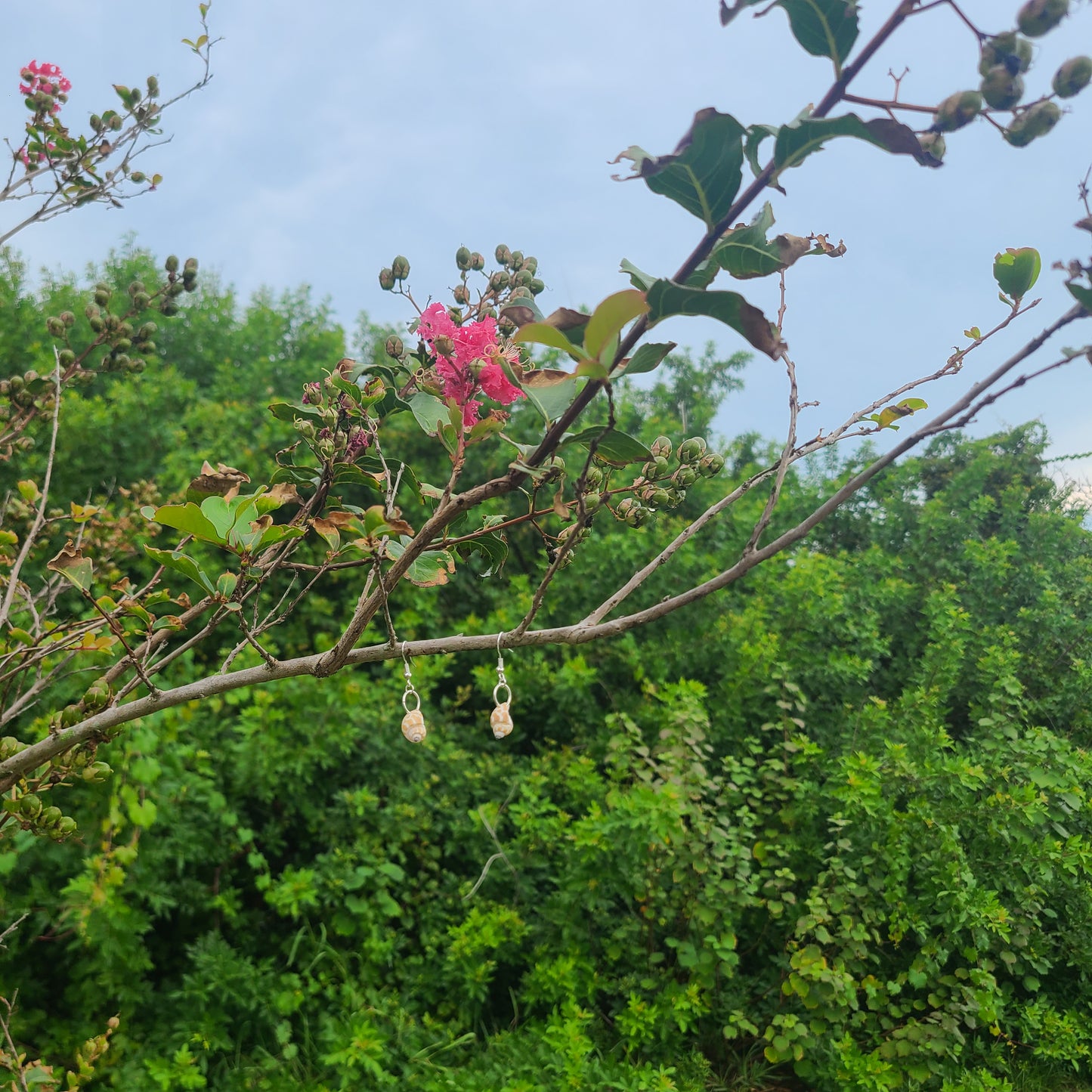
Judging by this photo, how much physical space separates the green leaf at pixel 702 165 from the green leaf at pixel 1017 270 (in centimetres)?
34

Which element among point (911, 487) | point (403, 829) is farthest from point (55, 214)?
point (911, 487)

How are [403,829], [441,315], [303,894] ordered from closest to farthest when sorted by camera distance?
[441,315] < [303,894] < [403,829]

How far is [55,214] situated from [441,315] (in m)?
1.49

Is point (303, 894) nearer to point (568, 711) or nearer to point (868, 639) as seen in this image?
→ point (568, 711)

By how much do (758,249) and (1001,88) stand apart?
0.63 feet

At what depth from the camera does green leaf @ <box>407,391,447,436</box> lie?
3.00 ft

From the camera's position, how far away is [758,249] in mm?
664

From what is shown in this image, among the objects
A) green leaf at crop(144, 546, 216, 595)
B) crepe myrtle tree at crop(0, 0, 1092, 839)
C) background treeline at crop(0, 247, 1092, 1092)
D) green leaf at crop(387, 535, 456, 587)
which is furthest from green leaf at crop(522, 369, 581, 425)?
background treeline at crop(0, 247, 1092, 1092)

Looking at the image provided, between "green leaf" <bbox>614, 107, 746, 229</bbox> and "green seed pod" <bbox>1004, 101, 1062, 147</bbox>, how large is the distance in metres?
0.20

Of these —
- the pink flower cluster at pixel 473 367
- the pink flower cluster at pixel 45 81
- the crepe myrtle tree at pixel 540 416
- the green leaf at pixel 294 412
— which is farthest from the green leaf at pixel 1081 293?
the pink flower cluster at pixel 45 81

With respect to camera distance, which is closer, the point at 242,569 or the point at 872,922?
the point at 242,569

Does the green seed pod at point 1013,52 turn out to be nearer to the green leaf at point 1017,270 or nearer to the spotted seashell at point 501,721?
the green leaf at point 1017,270

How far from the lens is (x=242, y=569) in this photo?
0.88 m

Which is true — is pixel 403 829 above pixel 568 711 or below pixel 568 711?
below
